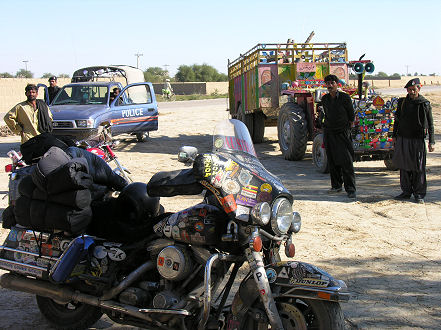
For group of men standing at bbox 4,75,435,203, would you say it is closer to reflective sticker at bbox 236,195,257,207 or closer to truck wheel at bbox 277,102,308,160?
truck wheel at bbox 277,102,308,160

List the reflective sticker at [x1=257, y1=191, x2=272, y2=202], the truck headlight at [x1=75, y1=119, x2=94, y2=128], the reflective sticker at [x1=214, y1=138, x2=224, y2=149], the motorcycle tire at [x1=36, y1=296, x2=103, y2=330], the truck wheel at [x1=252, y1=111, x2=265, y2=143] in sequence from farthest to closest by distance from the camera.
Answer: the truck wheel at [x1=252, y1=111, x2=265, y2=143]
the truck headlight at [x1=75, y1=119, x2=94, y2=128]
the motorcycle tire at [x1=36, y1=296, x2=103, y2=330]
the reflective sticker at [x1=214, y1=138, x2=224, y2=149]
the reflective sticker at [x1=257, y1=191, x2=272, y2=202]

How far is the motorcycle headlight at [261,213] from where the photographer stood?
3.11 metres

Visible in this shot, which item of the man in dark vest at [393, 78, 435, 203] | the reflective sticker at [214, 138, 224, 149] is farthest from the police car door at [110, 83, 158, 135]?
the reflective sticker at [214, 138, 224, 149]

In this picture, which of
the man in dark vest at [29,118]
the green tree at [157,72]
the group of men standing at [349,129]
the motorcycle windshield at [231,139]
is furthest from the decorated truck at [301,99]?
the green tree at [157,72]

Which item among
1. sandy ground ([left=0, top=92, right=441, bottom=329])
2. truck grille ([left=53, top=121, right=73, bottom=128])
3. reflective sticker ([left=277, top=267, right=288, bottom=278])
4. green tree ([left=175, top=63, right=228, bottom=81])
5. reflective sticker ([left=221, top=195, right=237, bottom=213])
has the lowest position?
sandy ground ([left=0, top=92, right=441, bottom=329])

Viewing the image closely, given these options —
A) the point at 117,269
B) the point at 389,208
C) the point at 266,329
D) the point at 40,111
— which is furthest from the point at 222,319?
the point at 40,111

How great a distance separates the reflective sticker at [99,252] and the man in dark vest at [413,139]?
5378 millimetres

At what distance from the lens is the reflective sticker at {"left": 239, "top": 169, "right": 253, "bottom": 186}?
10.8 feet

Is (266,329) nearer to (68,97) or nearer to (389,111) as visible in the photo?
(389,111)

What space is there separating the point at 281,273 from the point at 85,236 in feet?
4.96

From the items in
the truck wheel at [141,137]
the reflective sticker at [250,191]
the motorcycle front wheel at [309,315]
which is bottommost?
the motorcycle front wheel at [309,315]

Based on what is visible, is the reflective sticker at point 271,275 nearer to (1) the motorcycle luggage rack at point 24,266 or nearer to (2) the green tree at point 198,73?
(1) the motorcycle luggage rack at point 24,266

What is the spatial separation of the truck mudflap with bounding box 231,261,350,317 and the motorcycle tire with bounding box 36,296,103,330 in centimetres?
135

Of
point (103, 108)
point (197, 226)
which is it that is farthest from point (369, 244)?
point (103, 108)
